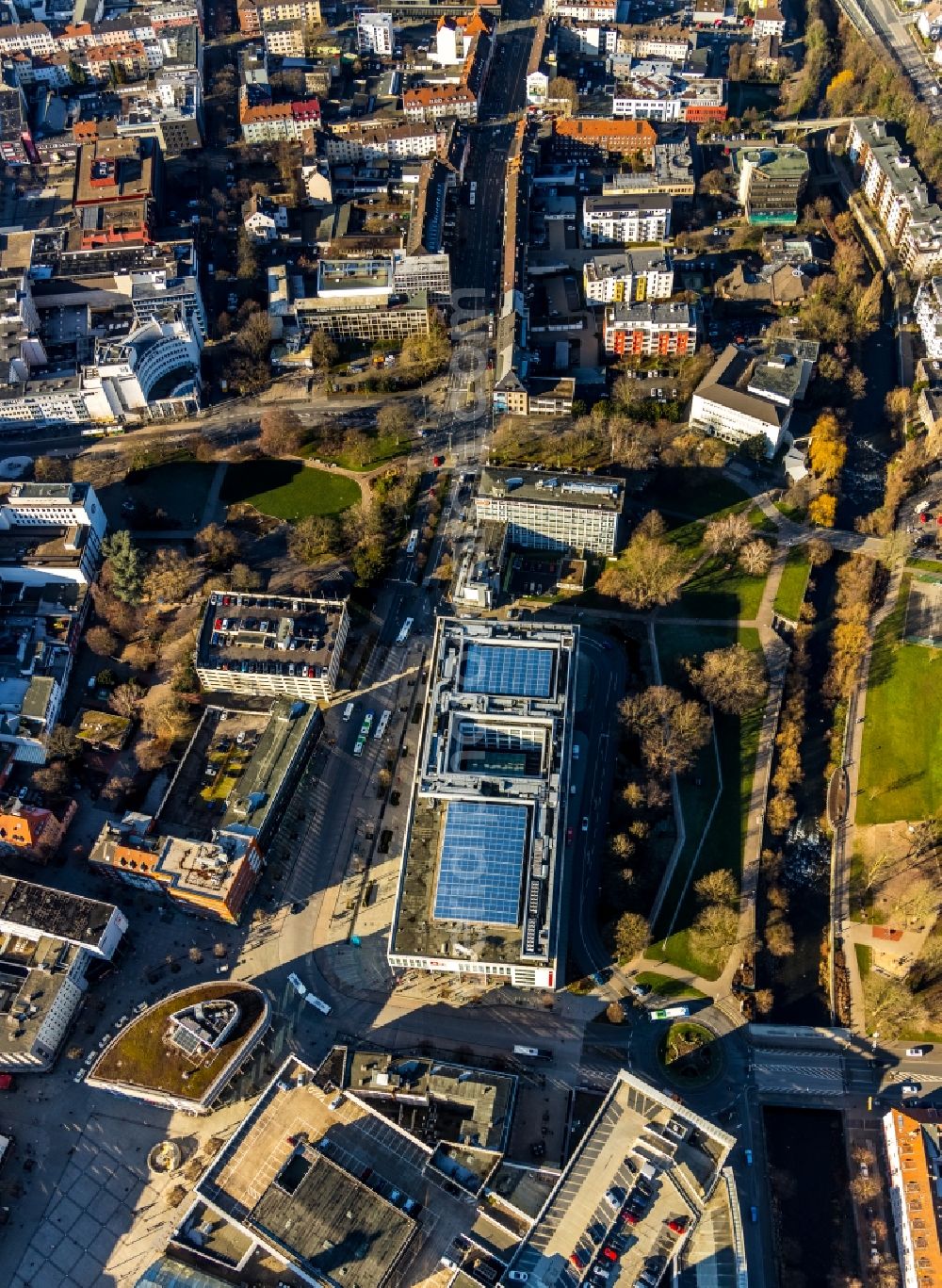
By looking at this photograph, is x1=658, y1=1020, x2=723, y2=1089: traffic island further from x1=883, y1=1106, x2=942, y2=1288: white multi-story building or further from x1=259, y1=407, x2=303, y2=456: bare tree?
x1=259, y1=407, x2=303, y2=456: bare tree

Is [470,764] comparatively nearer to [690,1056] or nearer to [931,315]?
[690,1056]

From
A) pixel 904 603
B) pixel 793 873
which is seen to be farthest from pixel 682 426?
pixel 793 873

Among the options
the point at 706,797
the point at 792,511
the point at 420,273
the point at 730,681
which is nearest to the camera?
the point at 706,797

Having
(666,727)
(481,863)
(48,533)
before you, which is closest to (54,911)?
(481,863)

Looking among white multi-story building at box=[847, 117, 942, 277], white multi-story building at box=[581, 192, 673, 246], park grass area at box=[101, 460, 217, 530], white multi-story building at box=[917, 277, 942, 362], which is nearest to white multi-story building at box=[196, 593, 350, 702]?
park grass area at box=[101, 460, 217, 530]

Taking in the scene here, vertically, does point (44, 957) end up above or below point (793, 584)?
below

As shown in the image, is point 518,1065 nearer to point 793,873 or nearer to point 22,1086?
point 793,873
